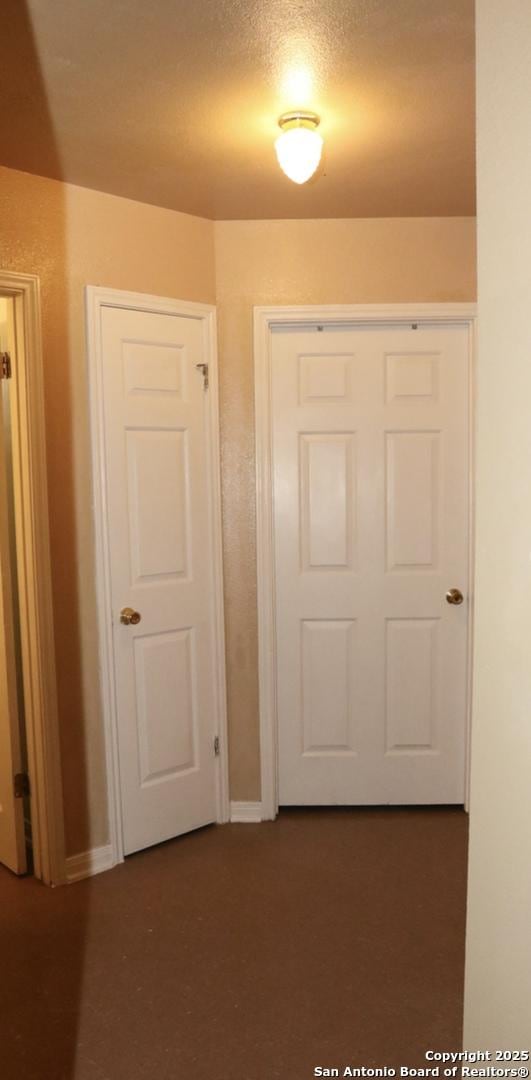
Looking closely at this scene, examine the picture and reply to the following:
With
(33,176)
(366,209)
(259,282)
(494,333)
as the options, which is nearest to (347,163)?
(366,209)

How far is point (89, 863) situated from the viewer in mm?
2842

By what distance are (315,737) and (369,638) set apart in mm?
494

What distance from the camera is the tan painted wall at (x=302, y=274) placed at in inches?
123

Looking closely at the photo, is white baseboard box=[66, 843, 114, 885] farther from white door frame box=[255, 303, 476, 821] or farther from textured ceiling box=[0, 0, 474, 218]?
textured ceiling box=[0, 0, 474, 218]

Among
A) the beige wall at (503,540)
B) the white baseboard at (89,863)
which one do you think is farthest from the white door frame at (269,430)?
the beige wall at (503,540)

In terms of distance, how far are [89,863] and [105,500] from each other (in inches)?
52.9

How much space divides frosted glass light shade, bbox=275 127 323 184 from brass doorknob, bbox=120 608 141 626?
63.2 inches

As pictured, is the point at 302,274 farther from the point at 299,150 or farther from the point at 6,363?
the point at 6,363

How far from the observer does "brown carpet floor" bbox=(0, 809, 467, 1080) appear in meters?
1.95

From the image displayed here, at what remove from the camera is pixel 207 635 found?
3180 millimetres

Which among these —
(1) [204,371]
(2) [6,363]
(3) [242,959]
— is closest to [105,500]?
(2) [6,363]

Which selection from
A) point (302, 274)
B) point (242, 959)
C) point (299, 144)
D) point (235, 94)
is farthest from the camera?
point (302, 274)

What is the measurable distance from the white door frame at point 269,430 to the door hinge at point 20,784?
0.97 meters

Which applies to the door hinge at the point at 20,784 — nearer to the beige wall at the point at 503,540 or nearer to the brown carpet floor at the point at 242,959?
the brown carpet floor at the point at 242,959
